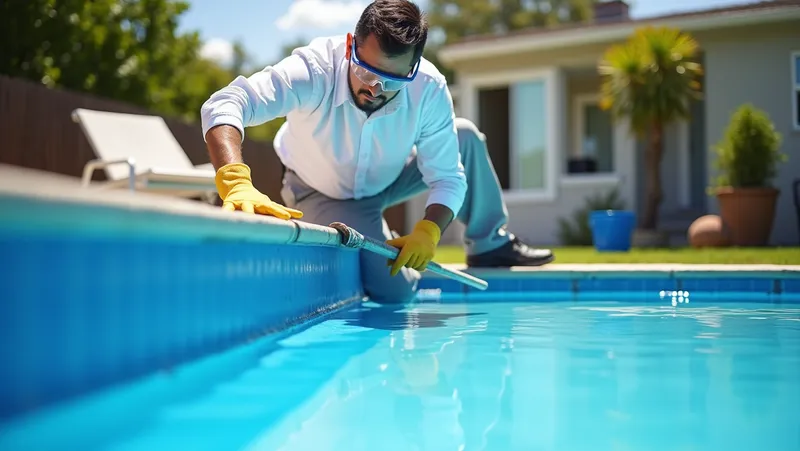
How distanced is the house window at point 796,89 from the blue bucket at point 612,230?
465cm

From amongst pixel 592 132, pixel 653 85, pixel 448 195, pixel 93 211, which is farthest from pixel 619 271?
pixel 592 132

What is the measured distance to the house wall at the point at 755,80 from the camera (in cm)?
1151

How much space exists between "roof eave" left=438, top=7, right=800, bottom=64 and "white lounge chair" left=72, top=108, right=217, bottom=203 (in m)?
6.73

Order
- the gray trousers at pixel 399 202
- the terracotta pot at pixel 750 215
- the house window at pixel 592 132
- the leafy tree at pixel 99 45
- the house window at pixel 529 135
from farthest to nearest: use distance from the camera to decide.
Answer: the house window at pixel 592 132 → the house window at pixel 529 135 → the leafy tree at pixel 99 45 → the terracotta pot at pixel 750 215 → the gray trousers at pixel 399 202

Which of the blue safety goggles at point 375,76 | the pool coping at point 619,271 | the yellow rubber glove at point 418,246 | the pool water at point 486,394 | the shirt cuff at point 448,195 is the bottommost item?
the pool water at point 486,394

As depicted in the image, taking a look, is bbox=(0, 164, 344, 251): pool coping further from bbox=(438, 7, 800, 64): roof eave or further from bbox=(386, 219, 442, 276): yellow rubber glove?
bbox=(438, 7, 800, 64): roof eave

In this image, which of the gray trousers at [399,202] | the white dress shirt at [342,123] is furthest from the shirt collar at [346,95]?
the gray trousers at [399,202]

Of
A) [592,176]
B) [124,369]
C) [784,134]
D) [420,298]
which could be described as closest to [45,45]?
[592,176]

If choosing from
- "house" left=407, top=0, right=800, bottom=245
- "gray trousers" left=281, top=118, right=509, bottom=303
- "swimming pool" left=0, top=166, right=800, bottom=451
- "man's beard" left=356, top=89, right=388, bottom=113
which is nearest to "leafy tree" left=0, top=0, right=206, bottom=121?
"house" left=407, top=0, right=800, bottom=245

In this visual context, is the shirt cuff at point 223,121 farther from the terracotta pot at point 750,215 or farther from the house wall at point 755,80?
the house wall at point 755,80

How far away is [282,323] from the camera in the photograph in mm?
2738

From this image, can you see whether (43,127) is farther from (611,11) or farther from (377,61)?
(611,11)

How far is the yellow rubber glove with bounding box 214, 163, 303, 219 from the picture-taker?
244 cm

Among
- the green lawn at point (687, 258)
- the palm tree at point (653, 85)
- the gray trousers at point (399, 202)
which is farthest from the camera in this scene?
the palm tree at point (653, 85)
